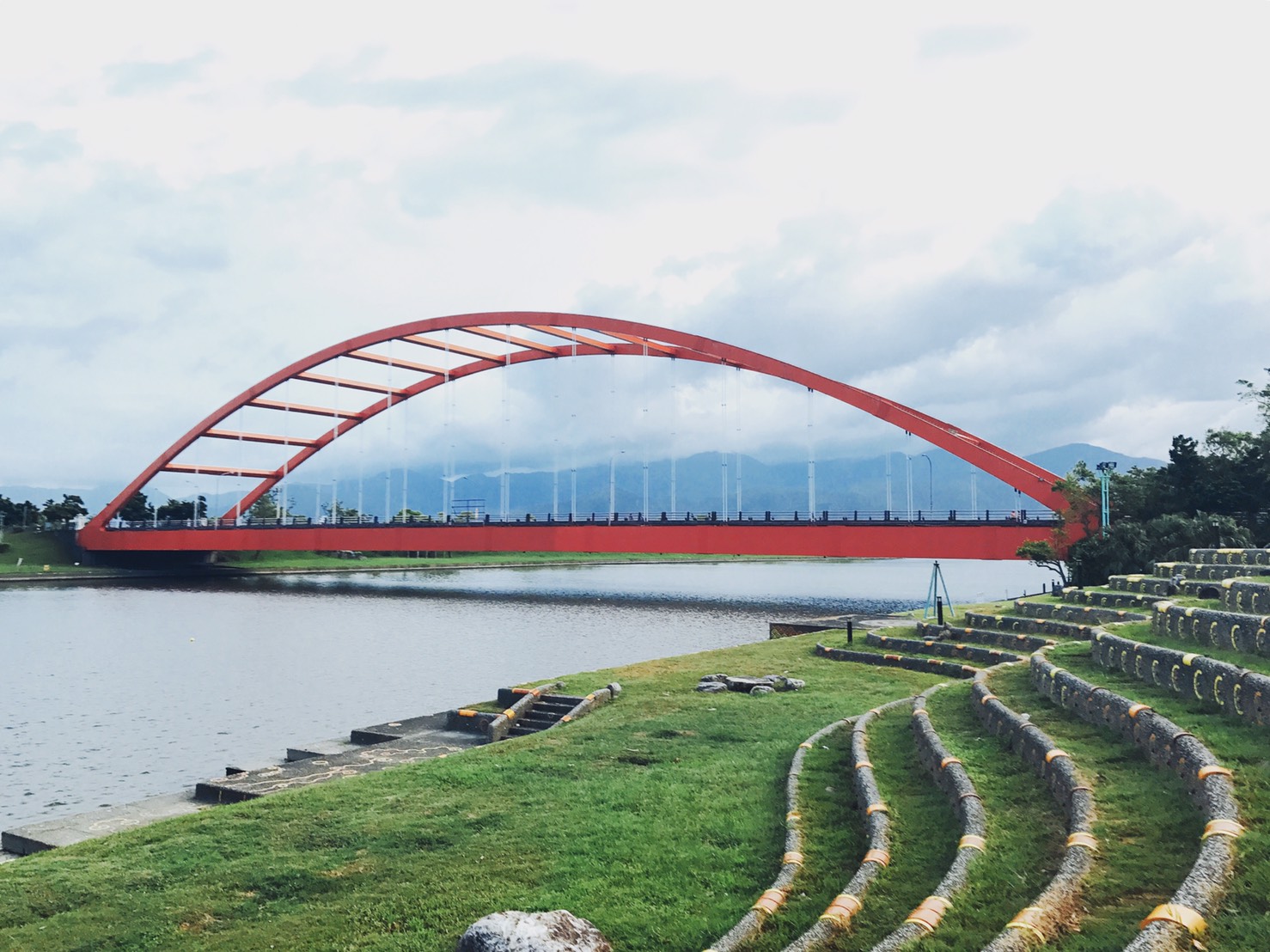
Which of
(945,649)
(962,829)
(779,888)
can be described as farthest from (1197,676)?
(945,649)

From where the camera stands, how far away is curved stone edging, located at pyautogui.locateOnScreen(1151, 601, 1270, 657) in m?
10.4

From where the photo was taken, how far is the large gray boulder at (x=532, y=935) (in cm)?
605

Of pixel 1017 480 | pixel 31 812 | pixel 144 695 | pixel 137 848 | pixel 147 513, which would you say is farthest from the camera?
pixel 147 513

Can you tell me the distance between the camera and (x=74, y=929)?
7898 millimetres

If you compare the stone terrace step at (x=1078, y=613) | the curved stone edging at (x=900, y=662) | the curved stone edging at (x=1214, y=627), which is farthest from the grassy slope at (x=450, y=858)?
the stone terrace step at (x=1078, y=613)

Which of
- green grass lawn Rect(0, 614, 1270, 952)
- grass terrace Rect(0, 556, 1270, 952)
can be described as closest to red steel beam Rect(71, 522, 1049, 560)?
grass terrace Rect(0, 556, 1270, 952)

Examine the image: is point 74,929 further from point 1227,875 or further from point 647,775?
point 1227,875

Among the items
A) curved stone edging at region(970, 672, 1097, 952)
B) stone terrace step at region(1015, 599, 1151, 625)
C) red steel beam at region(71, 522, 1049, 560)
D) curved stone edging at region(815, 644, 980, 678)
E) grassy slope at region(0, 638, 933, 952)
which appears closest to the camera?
curved stone edging at region(970, 672, 1097, 952)

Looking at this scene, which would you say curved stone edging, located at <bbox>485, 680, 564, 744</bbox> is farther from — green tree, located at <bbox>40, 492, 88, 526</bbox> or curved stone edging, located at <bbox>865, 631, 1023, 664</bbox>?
green tree, located at <bbox>40, 492, 88, 526</bbox>

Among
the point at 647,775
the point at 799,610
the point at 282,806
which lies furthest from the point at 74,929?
the point at 799,610

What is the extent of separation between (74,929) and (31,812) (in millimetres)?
8054

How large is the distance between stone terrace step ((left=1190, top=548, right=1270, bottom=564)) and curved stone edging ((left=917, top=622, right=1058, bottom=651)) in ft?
11.2

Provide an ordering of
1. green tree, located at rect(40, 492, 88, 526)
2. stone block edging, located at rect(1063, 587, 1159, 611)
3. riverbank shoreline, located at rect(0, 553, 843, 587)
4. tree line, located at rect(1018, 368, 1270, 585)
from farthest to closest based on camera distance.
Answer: green tree, located at rect(40, 492, 88, 526) → riverbank shoreline, located at rect(0, 553, 843, 587) → tree line, located at rect(1018, 368, 1270, 585) → stone block edging, located at rect(1063, 587, 1159, 611)

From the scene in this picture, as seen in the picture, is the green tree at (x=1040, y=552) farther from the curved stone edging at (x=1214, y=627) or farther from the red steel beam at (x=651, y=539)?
the curved stone edging at (x=1214, y=627)
